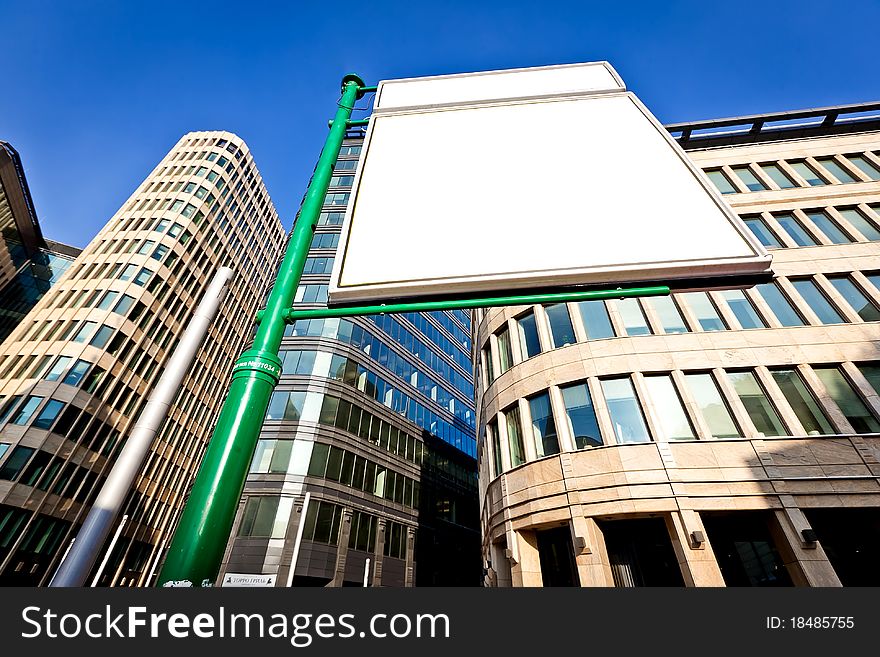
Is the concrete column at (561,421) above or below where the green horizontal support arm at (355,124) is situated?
above

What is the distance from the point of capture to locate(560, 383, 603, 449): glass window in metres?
14.5

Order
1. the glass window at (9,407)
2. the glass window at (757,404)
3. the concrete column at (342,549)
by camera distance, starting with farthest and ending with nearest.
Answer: the glass window at (9,407)
the concrete column at (342,549)
the glass window at (757,404)

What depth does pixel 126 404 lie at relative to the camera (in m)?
38.1

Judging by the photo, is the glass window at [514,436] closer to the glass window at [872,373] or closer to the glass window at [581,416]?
the glass window at [581,416]

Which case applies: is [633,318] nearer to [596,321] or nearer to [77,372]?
[596,321]

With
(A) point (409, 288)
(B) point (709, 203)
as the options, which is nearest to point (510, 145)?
(B) point (709, 203)

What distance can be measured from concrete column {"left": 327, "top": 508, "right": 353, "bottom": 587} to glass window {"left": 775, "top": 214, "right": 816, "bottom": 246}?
99.4 ft

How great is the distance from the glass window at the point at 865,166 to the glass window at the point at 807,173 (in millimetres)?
2176

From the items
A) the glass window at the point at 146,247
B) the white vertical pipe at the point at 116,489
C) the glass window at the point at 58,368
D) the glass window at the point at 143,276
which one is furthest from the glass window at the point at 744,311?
the glass window at the point at 146,247

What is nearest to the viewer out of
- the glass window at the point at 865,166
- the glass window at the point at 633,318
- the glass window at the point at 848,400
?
the glass window at the point at 848,400

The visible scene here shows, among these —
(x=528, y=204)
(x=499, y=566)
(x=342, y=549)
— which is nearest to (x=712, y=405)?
(x=499, y=566)

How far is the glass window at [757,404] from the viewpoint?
13.9 metres

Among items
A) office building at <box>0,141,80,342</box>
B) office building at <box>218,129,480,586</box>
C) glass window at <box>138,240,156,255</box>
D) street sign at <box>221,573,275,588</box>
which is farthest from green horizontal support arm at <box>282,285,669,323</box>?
glass window at <box>138,240,156,255</box>
